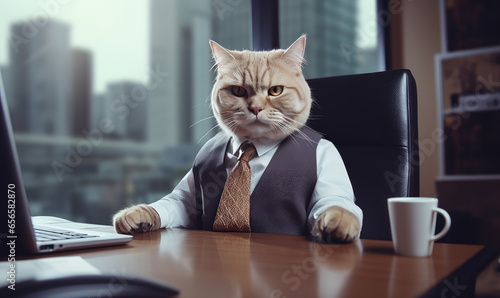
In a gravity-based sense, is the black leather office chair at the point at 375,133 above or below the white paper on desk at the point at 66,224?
above

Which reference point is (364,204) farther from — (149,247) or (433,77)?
(433,77)

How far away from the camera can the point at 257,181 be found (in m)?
1.08

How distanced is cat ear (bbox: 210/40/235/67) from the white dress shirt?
24cm

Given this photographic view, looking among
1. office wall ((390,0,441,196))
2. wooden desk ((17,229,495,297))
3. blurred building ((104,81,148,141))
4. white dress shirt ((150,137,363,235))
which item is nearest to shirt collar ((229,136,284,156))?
white dress shirt ((150,137,363,235))

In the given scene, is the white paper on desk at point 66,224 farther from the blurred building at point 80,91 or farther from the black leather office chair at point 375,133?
the black leather office chair at point 375,133

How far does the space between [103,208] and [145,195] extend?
18 centimetres

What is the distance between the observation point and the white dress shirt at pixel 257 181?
96 centimetres

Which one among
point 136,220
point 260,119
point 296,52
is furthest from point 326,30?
point 136,220

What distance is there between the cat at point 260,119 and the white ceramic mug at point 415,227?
282 mm

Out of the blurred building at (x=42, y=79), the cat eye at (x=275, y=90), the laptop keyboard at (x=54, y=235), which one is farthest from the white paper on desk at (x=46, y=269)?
the blurred building at (x=42, y=79)

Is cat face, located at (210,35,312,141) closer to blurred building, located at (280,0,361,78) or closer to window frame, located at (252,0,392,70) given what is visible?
window frame, located at (252,0,392,70)

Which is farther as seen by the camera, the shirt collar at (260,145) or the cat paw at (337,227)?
the shirt collar at (260,145)

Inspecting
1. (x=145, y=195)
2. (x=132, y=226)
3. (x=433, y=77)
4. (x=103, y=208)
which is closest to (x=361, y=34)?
(x=433, y=77)

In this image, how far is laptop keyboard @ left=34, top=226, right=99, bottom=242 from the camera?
0.72 m
